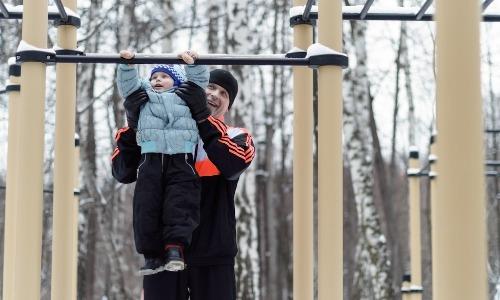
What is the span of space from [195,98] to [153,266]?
0.54 m

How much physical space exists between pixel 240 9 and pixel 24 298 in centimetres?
650

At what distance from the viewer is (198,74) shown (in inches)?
105

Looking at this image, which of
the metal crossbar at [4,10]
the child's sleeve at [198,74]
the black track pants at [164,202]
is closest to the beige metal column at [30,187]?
the black track pants at [164,202]

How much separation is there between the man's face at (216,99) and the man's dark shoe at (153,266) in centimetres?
60

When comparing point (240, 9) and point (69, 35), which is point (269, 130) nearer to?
point (240, 9)

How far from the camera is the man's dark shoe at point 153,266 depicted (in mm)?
2686

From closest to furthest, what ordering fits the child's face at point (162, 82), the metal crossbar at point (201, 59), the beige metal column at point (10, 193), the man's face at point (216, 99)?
the metal crossbar at point (201, 59), the child's face at point (162, 82), the man's face at point (216, 99), the beige metal column at point (10, 193)

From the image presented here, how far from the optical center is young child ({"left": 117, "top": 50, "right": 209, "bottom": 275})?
8.69 feet

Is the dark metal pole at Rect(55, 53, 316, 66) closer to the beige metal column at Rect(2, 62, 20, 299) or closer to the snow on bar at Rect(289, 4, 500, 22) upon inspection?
the snow on bar at Rect(289, 4, 500, 22)

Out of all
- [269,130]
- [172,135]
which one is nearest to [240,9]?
[269,130]

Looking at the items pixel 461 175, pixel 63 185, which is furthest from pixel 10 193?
pixel 461 175

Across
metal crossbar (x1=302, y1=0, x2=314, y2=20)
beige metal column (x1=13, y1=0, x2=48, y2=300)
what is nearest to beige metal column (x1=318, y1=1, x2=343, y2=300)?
metal crossbar (x1=302, y1=0, x2=314, y2=20)

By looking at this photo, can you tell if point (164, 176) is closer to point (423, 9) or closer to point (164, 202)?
point (164, 202)

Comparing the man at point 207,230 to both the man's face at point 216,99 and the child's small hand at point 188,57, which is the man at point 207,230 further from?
the child's small hand at point 188,57
